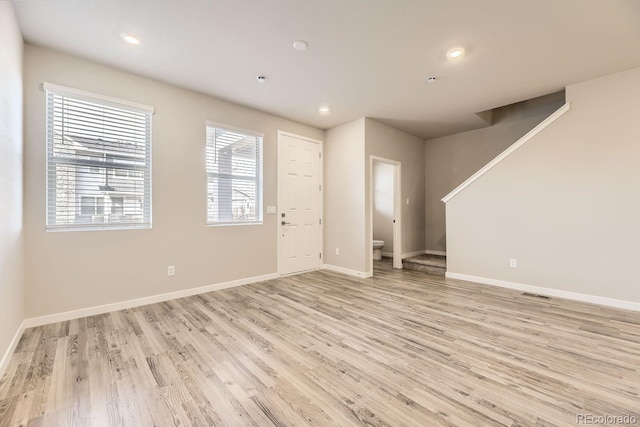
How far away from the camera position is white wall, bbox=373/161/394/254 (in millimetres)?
6676

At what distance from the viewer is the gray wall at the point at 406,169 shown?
188 inches

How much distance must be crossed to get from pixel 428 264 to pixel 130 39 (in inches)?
207

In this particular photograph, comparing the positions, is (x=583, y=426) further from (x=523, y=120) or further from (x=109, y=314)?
(x=523, y=120)

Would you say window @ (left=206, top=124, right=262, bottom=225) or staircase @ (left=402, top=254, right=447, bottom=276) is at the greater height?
window @ (left=206, top=124, right=262, bottom=225)

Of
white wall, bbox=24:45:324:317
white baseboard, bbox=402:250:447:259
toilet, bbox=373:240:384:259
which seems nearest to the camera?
white wall, bbox=24:45:324:317

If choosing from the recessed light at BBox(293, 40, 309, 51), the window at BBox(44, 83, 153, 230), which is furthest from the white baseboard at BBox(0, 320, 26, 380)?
the recessed light at BBox(293, 40, 309, 51)

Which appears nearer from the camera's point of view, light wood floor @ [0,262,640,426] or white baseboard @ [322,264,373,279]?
light wood floor @ [0,262,640,426]

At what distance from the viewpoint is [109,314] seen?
3.00 m

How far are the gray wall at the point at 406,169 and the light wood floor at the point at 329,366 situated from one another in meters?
2.25

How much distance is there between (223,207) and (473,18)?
3615mm

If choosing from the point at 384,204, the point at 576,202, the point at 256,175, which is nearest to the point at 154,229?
the point at 256,175

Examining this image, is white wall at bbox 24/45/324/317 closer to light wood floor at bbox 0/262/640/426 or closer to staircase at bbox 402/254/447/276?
light wood floor at bbox 0/262/640/426

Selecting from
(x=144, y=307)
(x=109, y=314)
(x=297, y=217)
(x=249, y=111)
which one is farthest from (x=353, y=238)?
(x=109, y=314)

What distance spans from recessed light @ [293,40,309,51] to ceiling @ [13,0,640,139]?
48 millimetres
